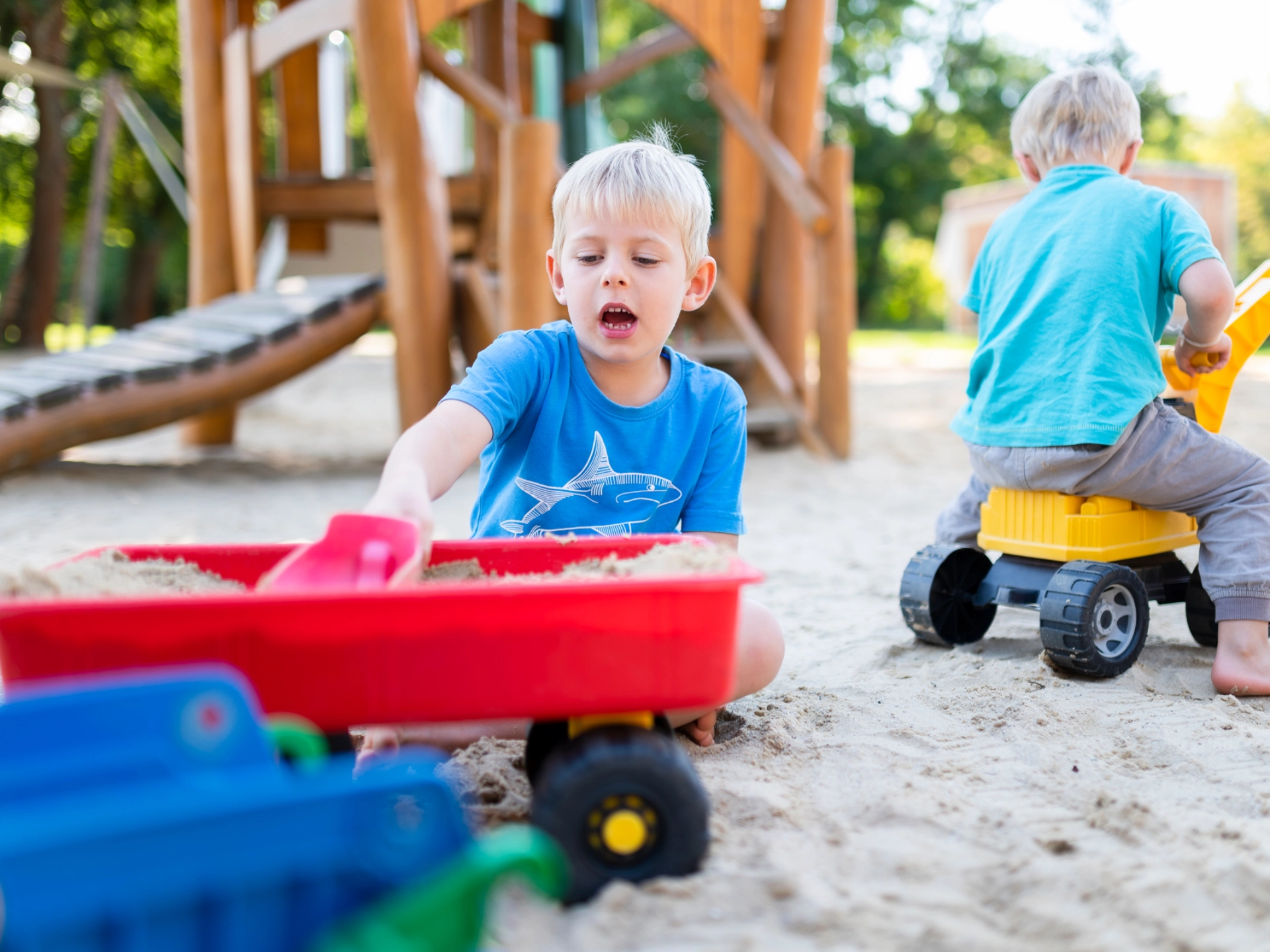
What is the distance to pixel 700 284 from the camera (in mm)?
1944

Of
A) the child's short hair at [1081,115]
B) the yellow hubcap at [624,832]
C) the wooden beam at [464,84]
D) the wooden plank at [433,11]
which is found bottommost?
the yellow hubcap at [624,832]

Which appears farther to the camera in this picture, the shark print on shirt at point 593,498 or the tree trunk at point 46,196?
the tree trunk at point 46,196

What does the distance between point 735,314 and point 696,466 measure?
3.80 meters

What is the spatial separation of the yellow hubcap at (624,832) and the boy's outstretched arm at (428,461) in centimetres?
37

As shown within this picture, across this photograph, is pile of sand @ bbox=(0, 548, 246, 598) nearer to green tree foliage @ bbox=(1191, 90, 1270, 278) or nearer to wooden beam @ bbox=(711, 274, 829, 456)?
wooden beam @ bbox=(711, 274, 829, 456)

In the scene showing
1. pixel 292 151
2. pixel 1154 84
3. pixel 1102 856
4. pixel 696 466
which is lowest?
pixel 1102 856

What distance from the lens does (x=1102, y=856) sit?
1.35 m

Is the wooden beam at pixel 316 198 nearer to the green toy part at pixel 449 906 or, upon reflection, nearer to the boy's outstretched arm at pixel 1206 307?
the boy's outstretched arm at pixel 1206 307

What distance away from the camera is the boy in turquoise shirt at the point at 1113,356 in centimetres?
213

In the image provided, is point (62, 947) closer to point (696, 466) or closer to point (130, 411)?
point (696, 466)

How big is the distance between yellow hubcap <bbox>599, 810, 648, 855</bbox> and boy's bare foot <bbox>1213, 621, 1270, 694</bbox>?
1348mm

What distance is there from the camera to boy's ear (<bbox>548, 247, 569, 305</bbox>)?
72.9 inches

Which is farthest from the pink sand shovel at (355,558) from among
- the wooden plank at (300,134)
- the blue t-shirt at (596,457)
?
the wooden plank at (300,134)

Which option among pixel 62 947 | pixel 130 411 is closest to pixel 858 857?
pixel 62 947
